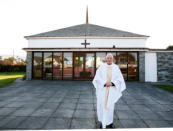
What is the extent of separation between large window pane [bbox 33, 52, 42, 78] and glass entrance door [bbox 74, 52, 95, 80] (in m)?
3.64

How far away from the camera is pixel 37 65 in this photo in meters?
11.5

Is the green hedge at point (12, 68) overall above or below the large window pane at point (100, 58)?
below

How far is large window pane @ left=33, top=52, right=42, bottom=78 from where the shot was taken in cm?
1152

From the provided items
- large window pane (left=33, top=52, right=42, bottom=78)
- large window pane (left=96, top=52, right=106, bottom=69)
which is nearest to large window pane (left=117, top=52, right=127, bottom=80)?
large window pane (left=96, top=52, right=106, bottom=69)

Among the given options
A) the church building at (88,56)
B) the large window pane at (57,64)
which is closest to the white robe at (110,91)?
the church building at (88,56)

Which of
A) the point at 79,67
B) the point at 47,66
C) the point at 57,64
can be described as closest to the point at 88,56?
the point at 79,67

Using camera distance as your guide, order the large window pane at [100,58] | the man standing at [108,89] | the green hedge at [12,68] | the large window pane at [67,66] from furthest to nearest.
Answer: the green hedge at [12,68]
the large window pane at [67,66]
the large window pane at [100,58]
the man standing at [108,89]

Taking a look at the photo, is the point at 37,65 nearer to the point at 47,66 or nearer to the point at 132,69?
the point at 47,66

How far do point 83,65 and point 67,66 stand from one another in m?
1.66

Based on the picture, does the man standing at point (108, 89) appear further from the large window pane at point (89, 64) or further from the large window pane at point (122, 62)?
the large window pane at point (122, 62)

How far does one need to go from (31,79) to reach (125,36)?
1068cm

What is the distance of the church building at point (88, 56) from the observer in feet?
36.4

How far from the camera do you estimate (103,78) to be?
317 centimetres

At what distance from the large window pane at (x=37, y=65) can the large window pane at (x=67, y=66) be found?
2.59 meters
